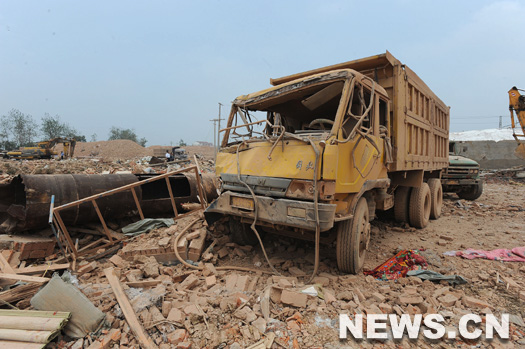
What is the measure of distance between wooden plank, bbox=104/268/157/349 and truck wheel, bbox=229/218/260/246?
1.77 m

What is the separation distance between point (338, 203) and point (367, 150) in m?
0.93

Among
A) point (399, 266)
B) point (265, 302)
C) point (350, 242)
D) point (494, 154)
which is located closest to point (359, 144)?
point (350, 242)

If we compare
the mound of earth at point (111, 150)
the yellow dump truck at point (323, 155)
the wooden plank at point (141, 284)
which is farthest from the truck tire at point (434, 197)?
the mound of earth at point (111, 150)

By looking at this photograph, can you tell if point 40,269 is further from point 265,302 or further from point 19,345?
point 265,302

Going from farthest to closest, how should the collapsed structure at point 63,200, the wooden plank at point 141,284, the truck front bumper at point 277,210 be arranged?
1. the collapsed structure at point 63,200
2. the wooden plank at point 141,284
3. the truck front bumper at point 277,210

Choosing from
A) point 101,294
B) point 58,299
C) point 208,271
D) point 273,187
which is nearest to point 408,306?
point 273,187

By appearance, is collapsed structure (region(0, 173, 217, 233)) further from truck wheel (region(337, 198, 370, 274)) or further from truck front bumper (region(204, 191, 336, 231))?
truck wheel (region(337, 198, 370, 274))

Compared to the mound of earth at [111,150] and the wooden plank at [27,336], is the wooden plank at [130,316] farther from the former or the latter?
the mound of earth at [111,150]

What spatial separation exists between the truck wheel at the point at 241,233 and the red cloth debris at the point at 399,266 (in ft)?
5.66

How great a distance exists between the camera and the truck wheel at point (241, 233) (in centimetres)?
436

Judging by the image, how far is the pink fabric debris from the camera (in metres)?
4.25

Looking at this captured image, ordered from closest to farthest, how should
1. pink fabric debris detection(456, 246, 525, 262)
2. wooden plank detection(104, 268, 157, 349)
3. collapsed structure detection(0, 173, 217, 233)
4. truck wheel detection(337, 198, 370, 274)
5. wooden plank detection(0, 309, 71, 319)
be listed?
wooden plank detection(104, 268, 157, 349) < wooden plank detection(0, 309, 71, 319) < truck wheel detection(337, 198, 370, 274) < pink fabric debris detection(456, 246, 525, 262) < collapsed structure detection(0, 173, 217, 233)

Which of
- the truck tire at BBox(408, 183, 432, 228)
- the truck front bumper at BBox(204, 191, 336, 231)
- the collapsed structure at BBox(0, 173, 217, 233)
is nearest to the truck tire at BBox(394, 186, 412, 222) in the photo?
the truck tire at BBox(408, 183, 432, 228)

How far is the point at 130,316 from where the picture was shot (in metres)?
2.56
